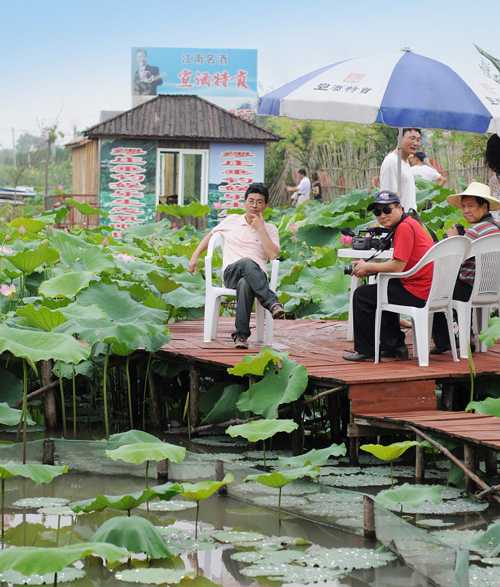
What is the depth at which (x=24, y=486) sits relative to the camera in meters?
5.34

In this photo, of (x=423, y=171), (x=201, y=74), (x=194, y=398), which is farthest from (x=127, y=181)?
(x=194, y=398)

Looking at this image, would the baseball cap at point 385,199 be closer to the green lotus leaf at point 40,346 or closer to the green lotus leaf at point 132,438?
the green lotus leaf at point 132,438

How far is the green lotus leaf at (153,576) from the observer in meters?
3.87

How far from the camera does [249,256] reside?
6801mm

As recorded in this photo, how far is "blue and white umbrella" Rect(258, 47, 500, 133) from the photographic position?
6.90 metres

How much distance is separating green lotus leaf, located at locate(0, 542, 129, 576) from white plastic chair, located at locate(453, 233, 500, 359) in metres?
3.42

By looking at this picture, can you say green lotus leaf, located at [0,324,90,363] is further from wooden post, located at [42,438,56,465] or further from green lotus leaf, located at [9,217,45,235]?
green lotus leaf, located at [9,217,45,235]

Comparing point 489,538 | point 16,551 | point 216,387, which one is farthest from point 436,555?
point 216,387

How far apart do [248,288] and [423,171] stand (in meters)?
6.83

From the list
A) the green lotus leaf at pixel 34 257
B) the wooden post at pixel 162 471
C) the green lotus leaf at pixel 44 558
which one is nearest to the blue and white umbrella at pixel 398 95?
the green lotus leaf at pixel 34 257

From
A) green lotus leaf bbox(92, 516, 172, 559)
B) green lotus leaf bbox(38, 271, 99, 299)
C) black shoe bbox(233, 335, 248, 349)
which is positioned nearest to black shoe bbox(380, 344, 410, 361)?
black shoe bbox(233, 335, 248, 349)

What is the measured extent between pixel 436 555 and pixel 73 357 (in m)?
1.70

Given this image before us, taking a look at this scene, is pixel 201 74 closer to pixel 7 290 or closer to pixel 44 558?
pixel 7 290

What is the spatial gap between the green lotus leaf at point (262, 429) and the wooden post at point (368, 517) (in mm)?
698
